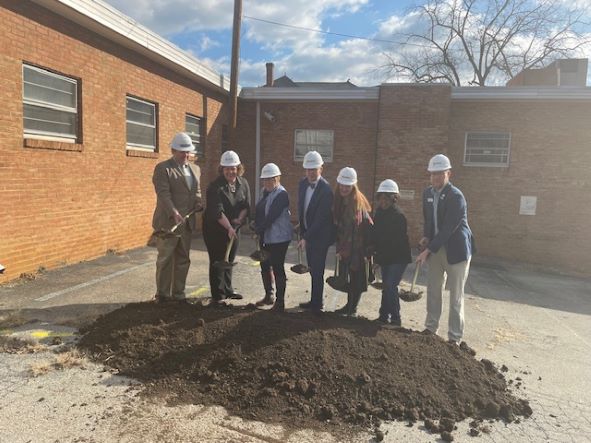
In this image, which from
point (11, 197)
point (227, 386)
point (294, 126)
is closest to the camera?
point (227, 386)

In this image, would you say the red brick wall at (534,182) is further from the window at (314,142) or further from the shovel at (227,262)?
the shovel at (227,262)

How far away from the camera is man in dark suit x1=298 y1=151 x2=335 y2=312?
5055 millimetres

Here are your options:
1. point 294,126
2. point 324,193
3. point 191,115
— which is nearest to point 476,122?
point 294,126

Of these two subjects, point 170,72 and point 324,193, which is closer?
point 324,193

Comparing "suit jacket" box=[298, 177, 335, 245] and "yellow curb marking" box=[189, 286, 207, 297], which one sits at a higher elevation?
"suit jacket" box=[298, 177, 335, 245]

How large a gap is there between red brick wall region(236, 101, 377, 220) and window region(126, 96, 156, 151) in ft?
15.5

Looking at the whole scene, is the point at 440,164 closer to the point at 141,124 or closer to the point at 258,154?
the point at 141,124

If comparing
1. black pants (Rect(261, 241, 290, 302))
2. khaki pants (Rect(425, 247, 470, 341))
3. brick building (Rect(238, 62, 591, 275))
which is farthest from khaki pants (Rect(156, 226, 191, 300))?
brick building (Rect(238, 62, 591, 275))

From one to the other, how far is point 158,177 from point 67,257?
3.68 metres

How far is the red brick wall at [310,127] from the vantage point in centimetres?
1385

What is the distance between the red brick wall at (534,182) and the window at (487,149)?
0.16 metres

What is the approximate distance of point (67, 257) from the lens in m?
7.60

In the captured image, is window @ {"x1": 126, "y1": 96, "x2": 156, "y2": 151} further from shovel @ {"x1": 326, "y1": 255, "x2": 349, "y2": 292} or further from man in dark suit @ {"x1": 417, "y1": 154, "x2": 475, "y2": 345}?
man in dark suit @ {"x1": 417, "y1": 154, "x2": 475, "y2": 345}

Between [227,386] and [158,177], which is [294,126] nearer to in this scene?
[158,177]
